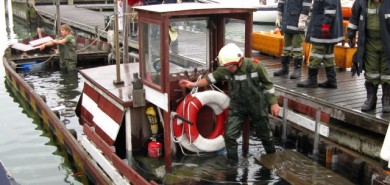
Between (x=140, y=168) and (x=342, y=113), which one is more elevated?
(x=342, y=113)

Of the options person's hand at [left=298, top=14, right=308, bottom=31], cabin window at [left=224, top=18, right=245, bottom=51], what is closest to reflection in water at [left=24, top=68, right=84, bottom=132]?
cabin window at [left=224, top=18, right=245, bottom=51]

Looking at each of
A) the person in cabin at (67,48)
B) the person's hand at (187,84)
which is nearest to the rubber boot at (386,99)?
the person's hand at (187,84)

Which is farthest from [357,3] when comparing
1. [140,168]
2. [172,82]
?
[140,168]

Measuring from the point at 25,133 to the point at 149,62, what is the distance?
5053mm

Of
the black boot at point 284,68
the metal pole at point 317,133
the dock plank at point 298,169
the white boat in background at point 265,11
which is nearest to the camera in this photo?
the dock plank at point 298,169

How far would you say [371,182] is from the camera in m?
5.91

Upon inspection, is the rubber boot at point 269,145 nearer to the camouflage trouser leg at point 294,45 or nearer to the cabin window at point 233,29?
the cabin window at point 233,29

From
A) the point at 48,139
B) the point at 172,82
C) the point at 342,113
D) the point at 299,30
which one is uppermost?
the point at 299,30

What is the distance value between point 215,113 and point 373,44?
229 cm

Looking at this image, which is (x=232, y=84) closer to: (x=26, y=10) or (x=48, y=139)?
(x=48, y=139)

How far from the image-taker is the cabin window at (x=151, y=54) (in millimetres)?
6078

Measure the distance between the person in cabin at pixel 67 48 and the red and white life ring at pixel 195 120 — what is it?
7418mm

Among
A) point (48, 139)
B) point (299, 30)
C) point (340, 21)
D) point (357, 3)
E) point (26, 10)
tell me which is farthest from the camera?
→ point (26, 10)

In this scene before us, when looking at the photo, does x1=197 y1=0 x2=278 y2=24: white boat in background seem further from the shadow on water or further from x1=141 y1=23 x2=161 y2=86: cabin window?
x1=141 y1=23 x2=161 y2=86: cabin window
